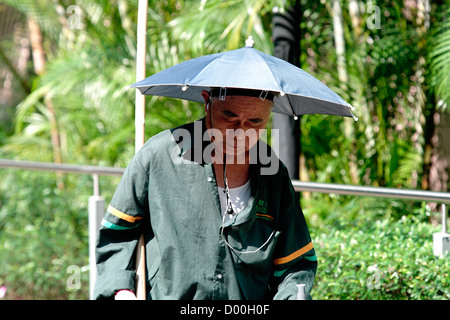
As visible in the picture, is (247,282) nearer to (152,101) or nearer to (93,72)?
(152,101)

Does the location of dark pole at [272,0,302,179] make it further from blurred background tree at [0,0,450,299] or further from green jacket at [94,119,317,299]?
green jacket at [94,119,317,299]

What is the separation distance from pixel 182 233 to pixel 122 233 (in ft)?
0.70

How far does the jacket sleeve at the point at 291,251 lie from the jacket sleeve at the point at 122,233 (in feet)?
1.57

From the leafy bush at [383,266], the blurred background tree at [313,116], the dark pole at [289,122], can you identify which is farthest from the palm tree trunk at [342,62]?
the leafy bush at [383,266]

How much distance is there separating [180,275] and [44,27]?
6493 millimetres

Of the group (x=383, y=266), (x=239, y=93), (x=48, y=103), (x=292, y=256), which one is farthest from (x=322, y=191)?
(x=48, y=103)

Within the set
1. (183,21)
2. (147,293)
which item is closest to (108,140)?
(183,21)

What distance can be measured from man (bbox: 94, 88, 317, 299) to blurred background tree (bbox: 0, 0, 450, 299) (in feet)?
5.56

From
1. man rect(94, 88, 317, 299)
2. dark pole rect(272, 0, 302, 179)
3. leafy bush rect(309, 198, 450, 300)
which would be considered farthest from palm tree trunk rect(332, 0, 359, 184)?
man rect(94, 88, 317, 299)

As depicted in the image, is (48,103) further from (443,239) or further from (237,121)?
(237,121)

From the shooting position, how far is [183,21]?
530 cm

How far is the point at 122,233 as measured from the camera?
2.15 metres

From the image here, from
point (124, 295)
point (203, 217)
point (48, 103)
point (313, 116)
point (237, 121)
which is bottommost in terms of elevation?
point (124, 295)

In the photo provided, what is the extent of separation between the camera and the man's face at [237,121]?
2.11m
